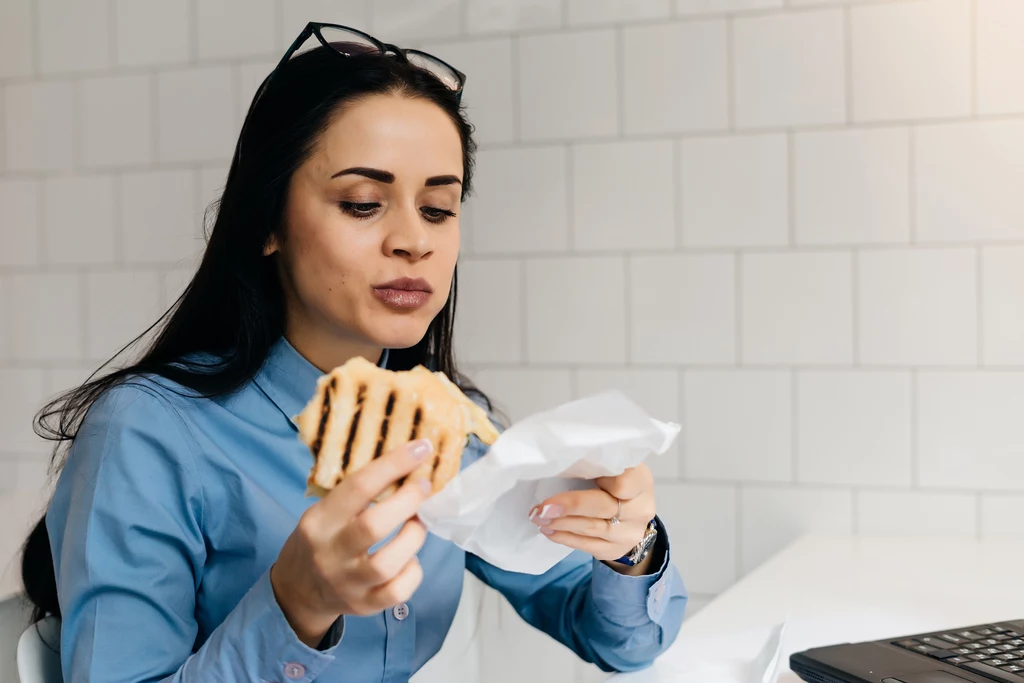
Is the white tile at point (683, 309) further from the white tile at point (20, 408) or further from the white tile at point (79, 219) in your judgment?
the white tile at point (20, 408)

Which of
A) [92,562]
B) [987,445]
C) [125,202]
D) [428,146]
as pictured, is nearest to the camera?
[92,562]

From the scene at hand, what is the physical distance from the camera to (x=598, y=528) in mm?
796

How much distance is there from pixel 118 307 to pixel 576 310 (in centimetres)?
88

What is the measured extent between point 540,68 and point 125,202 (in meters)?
0.82

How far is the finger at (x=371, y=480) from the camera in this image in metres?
0.63

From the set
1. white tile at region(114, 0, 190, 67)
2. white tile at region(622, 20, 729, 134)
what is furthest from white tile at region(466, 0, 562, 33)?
white tile at region(114, 0, 190, 67)

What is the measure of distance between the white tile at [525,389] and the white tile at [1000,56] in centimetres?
76

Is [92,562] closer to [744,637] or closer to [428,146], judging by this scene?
[428,146]

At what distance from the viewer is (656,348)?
5.27 feet

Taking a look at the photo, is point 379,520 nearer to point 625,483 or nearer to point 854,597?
point 625,483

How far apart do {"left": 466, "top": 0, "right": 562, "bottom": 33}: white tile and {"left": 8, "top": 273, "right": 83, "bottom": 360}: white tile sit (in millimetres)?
909

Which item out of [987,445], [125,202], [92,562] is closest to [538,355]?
[987,445]

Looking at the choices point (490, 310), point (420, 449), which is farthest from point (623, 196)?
point (420, 449)

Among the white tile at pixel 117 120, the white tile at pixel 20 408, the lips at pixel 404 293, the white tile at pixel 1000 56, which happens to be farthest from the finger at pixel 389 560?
the white tile at pixel 20 408
